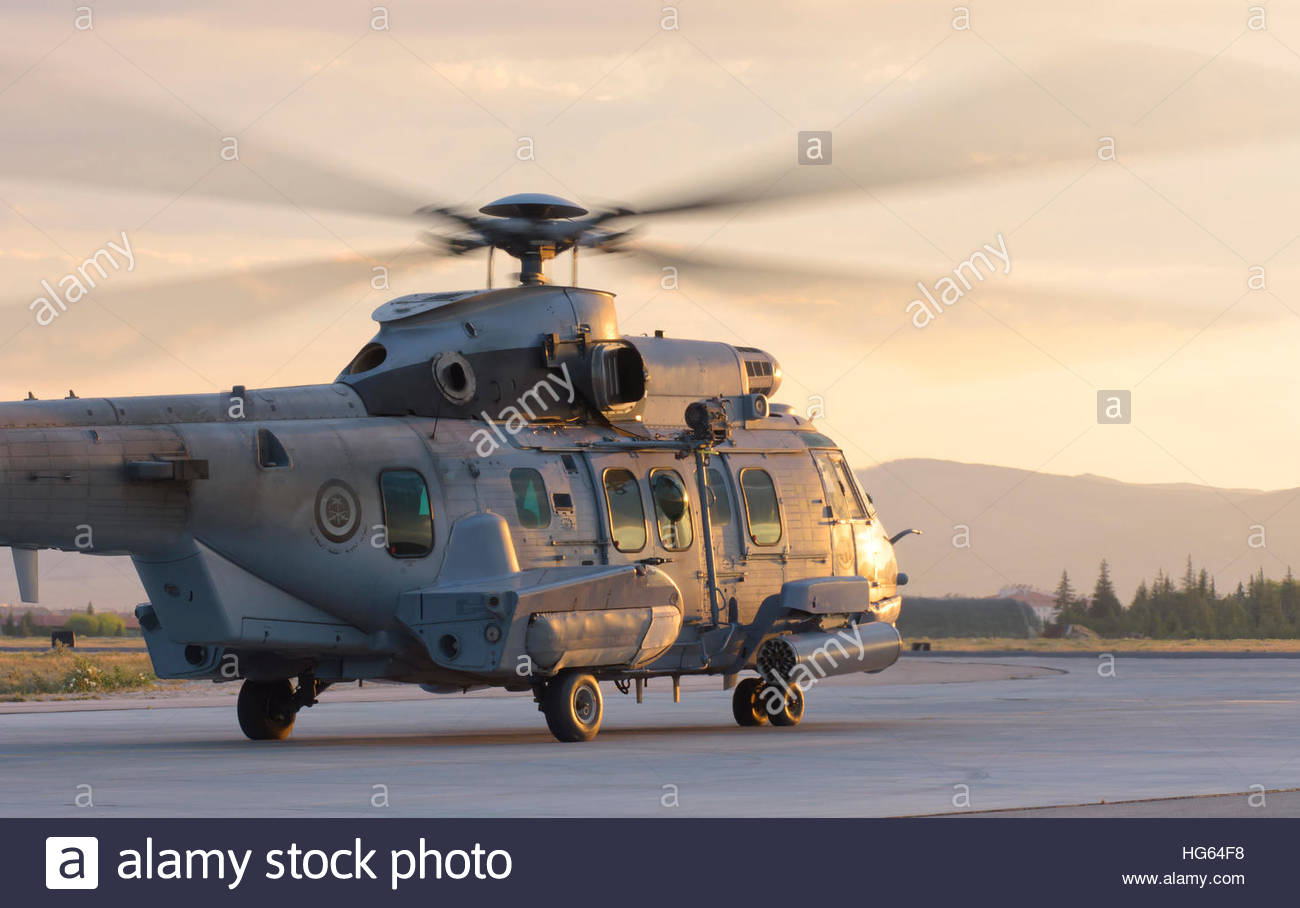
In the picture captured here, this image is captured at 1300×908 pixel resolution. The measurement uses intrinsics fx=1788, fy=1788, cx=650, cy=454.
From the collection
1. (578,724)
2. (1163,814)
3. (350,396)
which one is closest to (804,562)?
(578,724)

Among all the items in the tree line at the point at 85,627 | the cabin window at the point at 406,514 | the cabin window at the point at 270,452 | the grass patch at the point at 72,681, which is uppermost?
the cabin window at the point at 270,452

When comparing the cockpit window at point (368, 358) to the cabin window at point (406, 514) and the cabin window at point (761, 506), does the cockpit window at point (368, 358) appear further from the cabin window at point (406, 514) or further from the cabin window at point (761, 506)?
the cabin window at point (761, 506)

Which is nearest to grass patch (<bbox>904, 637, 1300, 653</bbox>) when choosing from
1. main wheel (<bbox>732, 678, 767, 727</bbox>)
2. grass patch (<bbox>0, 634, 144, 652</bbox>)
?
grass patch (<bbox>0, 634, 144, 652</bbox>)

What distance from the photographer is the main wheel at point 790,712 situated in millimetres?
26266

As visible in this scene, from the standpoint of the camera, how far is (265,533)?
2153 cm

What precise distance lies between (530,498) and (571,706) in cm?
283

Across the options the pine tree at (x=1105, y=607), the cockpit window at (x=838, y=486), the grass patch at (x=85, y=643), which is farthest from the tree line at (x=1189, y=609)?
the cockpit window at (x=838, y=486)

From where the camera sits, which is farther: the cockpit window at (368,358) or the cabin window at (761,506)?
the cabin window at (761,506)

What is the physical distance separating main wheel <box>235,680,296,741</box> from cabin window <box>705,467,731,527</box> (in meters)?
6.39

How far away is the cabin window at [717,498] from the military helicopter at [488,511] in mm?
43

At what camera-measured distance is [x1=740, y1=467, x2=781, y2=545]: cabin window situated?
85.9ft

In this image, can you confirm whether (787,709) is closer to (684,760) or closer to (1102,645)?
(684,760)

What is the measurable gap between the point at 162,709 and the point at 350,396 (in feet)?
42.4
